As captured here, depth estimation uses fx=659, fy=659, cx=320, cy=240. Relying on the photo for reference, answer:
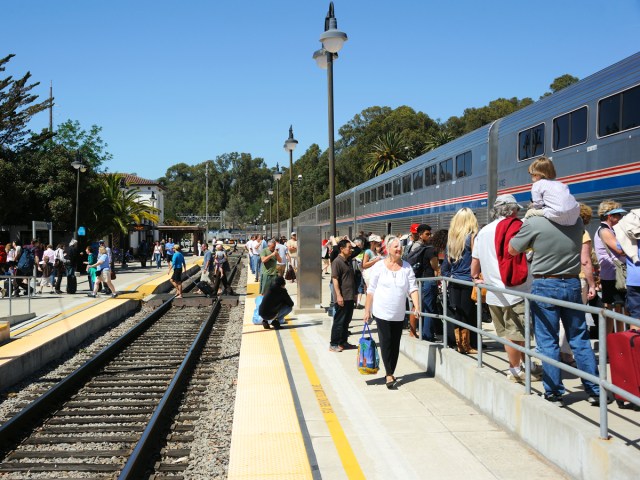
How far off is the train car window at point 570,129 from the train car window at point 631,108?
115 centimetres

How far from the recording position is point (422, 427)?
6238mm

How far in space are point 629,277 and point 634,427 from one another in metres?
1.88

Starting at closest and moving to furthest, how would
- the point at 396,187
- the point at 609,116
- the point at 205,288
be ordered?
the point at 609,116
the point at 205,288
the point at 396,187

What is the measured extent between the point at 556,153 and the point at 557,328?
25.4 feet

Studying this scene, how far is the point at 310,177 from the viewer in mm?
119812

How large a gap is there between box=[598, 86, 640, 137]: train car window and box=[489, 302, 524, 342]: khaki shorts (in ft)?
15.8

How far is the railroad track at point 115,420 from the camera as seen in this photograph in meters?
6.03

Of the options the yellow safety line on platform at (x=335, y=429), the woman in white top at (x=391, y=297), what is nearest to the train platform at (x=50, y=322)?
the yellow safety line on platform at (x=335, y=429)

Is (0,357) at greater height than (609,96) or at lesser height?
lesser

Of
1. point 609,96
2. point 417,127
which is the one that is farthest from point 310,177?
point 609,96

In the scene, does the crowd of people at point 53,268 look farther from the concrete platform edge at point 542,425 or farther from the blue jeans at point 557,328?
the blue jeans at point 557,328

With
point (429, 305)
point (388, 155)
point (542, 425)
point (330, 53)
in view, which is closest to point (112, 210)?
point (330, 53)

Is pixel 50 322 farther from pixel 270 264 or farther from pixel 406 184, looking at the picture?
pixel 406 184

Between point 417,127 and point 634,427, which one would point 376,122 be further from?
point 634,427
